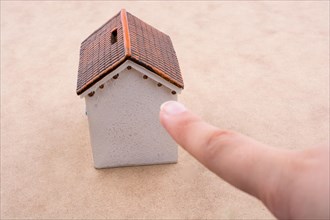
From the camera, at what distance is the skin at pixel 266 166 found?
29.5 inches

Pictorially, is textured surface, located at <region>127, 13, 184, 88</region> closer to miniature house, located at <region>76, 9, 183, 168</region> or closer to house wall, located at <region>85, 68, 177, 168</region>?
miniature house, located at <region>76, 9, 183, 168</region>

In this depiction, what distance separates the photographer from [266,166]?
2.81ft

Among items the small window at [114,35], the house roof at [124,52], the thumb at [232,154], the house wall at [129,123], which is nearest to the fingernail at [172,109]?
the thumb at [232,154]

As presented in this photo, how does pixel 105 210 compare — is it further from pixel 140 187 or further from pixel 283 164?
pixel 283 164

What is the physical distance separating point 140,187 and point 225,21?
4573 mm

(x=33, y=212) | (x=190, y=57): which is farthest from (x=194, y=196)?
(x=190, y=57)

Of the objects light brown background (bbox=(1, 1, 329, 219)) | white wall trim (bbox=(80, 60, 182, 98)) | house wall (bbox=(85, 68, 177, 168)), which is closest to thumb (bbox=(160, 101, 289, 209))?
white wall trim (bbox=(80, 60, 182, 98))

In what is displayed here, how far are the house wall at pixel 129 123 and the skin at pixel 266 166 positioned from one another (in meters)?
2.89

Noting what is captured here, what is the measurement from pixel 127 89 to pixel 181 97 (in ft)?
6.18

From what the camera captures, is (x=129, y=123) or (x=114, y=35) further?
(x=114, y=35)

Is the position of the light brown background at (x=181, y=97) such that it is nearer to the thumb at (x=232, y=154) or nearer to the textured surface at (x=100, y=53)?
the textured surface at (x=100, y=53)

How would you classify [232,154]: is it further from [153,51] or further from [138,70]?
[153,51]

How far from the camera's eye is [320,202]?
73cm

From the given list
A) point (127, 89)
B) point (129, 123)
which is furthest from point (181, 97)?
point (127, 89)
